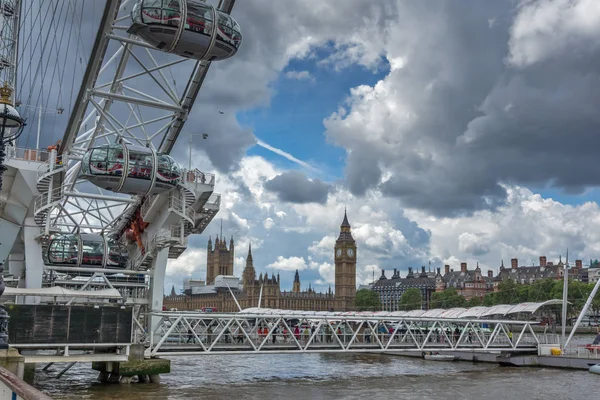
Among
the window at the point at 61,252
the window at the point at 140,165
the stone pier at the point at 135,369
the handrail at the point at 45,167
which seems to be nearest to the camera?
the window at the point at 140,165

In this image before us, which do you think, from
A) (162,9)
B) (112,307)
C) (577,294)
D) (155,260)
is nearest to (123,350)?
(112,307)

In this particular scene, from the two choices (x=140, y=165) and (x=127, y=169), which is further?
(x=140, y=165)

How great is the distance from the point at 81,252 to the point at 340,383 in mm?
15686

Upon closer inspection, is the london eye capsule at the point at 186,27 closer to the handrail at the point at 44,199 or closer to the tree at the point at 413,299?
the handrail at the point at 44,199

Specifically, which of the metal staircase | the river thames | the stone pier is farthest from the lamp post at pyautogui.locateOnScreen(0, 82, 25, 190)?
the stone pier

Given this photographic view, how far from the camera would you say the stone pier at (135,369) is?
31312 millimetres

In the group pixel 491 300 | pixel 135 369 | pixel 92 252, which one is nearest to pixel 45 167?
pixel 92 252

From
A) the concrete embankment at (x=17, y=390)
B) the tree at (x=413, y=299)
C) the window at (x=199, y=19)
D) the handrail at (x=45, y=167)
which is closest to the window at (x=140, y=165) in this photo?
the handrail at (x=45, y=167)

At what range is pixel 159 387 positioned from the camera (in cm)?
3094

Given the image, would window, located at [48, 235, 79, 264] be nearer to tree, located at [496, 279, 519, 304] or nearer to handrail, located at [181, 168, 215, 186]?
handrail, located at [181, 168, 215, 186]

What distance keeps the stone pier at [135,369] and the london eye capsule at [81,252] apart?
20.0 feet

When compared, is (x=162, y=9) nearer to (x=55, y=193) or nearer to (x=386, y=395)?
(x=55, y=193)

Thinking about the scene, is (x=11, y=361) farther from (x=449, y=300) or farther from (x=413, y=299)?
(x=413, y=299)

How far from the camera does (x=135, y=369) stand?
3130 centimetres
